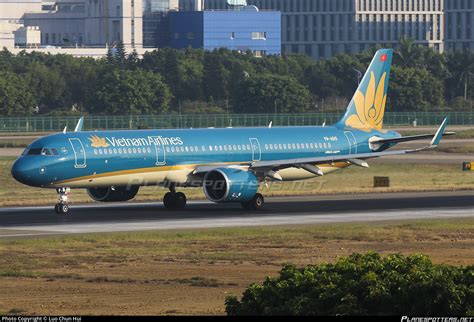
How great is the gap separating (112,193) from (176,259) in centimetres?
1993

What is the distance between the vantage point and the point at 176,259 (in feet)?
144

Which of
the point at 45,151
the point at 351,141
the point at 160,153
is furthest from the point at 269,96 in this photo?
the point at 45,151

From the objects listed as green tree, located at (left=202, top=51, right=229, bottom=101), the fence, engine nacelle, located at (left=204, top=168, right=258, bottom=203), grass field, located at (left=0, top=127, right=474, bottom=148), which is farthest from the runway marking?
green tree, located at (left=202, top=51, right=229, bottom=101)

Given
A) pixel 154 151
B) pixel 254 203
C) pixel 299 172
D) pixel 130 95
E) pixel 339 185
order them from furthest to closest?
pixel 130 95 < pixel 339 185 < pixel 299 172 < pixel 254 203 < pixel 154 151

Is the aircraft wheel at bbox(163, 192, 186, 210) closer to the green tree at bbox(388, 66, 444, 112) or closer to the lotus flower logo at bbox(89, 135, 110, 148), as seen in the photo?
the lotus flower logo at bbox(89, 135, 110, 148)

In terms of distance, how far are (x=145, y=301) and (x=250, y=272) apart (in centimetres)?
668

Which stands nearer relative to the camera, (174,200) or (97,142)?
(97,142)

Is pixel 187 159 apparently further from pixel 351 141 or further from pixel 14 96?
pixel 14 96

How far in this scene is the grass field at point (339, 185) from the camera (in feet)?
238

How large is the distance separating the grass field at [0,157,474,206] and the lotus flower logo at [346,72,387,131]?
4806mm

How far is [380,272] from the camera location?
2664 centimetres

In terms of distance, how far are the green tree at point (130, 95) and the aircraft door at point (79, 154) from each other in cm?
10979

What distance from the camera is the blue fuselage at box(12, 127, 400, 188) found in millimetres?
58812

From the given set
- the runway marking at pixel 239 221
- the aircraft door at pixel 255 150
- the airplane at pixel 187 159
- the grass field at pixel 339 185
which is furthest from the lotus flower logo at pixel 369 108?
the runway marking at pixel 239 221
